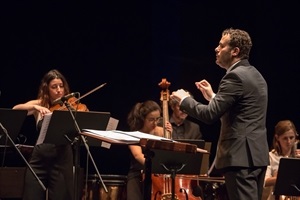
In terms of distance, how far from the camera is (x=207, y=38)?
6949mm

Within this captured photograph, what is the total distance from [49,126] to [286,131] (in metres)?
2.49

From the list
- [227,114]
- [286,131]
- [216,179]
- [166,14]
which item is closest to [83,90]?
[166,14]

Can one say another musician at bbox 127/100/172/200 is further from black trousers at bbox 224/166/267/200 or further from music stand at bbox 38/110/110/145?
black trousers at bbox 224/166/267/200

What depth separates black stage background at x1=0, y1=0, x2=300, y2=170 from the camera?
620 cm

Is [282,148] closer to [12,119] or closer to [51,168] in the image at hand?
[51,168]

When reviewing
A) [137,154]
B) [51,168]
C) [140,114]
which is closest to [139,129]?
[140,114]

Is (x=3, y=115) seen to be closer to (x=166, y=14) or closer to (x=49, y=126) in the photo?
(x=49, y=126)

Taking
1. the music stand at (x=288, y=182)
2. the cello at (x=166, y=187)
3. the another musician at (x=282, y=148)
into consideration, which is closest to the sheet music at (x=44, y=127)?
the cello at (x=166, y=187)

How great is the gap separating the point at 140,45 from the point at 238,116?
3.47 m

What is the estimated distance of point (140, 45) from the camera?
671 cm

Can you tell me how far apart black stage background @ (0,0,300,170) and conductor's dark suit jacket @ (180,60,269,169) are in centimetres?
314

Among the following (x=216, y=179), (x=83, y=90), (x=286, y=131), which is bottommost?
(x=216, y=179)

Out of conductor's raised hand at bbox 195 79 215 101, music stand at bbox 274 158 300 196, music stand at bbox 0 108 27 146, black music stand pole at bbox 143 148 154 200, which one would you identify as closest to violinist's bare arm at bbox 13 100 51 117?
music stand at bbox 0 108 27 146

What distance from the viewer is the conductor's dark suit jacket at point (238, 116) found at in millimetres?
3342
